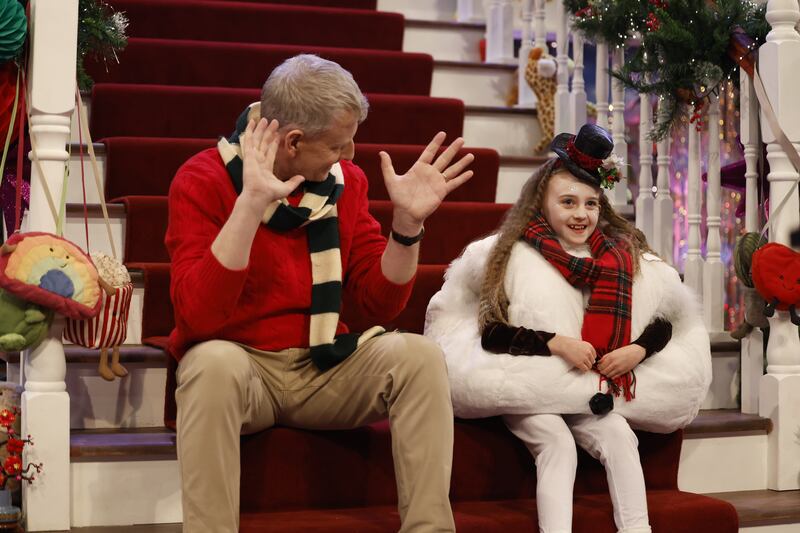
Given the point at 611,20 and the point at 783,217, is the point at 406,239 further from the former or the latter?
the point at 611,20

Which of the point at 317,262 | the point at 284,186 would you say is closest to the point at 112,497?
the point at 317,262

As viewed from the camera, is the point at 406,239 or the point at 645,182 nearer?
the point at 406,239

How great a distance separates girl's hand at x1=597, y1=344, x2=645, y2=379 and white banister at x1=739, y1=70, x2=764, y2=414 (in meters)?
0.70

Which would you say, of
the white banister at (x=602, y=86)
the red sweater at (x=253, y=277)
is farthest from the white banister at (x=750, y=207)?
the red sweater at (x=253, y=277)

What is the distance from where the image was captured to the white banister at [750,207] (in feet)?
10.5

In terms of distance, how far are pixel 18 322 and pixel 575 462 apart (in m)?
1.18

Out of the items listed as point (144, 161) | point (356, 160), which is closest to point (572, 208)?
point (356, 160)

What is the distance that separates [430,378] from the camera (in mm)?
2217

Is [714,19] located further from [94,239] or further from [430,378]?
[94,239]

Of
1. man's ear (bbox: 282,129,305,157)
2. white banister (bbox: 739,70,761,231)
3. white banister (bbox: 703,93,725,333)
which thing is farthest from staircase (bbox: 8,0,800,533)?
man's ear (bbox: 282,129,305,157)

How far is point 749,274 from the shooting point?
10.3ft

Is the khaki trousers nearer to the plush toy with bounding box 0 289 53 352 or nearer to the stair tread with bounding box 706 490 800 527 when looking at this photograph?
the plush toy with bounding box 0 289 53 352

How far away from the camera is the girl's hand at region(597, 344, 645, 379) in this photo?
8.50 feet

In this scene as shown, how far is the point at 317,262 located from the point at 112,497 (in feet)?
2.22
